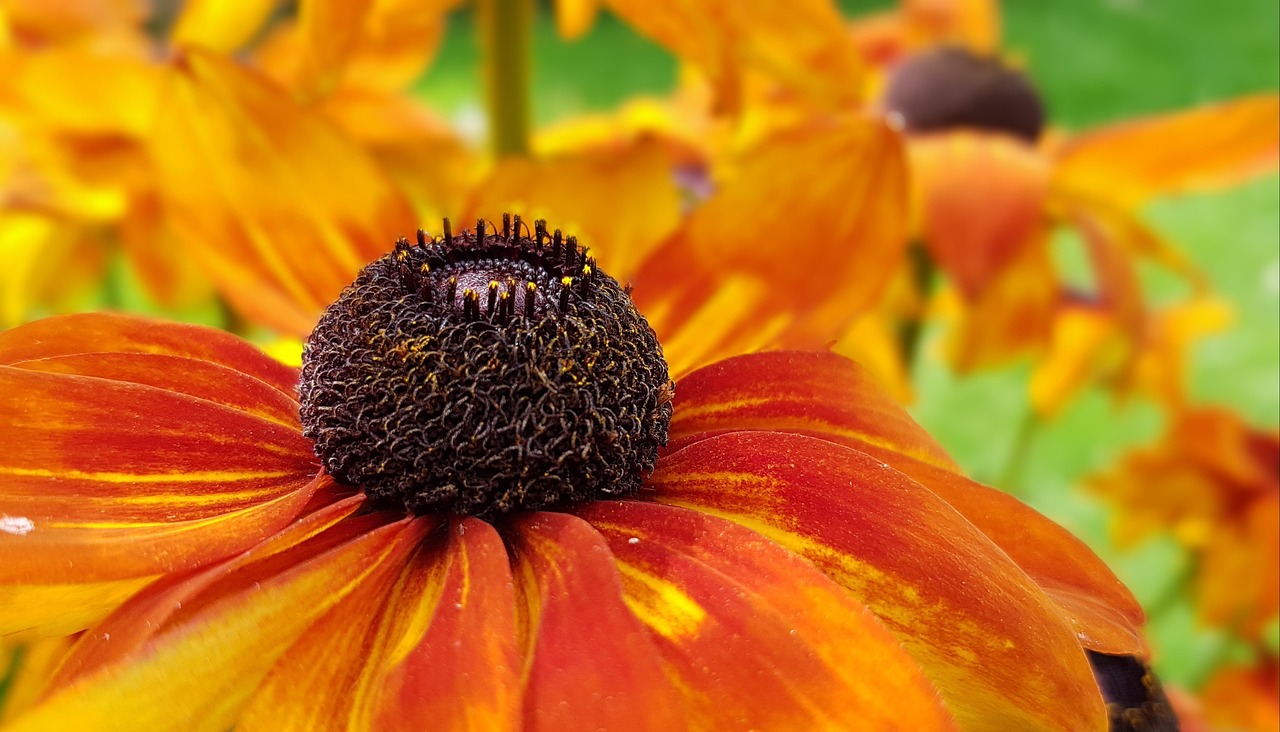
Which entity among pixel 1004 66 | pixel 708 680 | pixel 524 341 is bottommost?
pixel 708 680

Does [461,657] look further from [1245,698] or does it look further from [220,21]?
[1245,698]

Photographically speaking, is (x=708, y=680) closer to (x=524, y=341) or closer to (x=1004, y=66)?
(x=524, y=341)

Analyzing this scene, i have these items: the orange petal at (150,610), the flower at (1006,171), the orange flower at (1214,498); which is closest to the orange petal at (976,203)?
the flower at (1006,171)

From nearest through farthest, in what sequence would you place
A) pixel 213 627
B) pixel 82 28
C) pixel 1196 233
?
pixel 213 627 → pixel 82 28 → pixel 1196 233

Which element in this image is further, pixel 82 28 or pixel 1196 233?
pixel 1196 233

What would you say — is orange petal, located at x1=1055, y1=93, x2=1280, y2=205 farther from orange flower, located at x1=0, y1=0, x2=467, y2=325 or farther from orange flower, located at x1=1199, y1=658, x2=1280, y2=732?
orange flower, located at x1=0, y1=0, x2=467, y2=325

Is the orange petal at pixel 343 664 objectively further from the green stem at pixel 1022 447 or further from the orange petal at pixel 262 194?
the green stem at pixel 1022 447

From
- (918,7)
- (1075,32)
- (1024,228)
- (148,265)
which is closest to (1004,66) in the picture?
(918,7)
